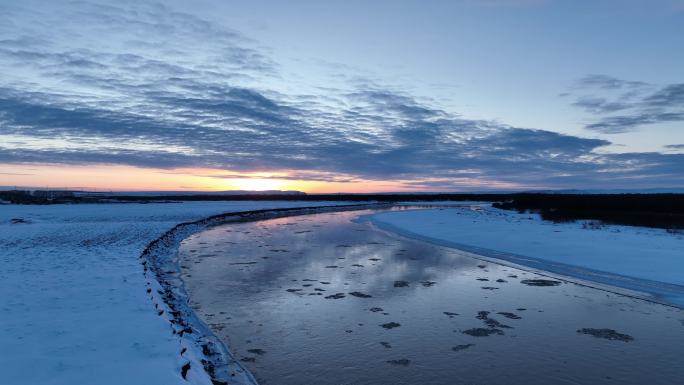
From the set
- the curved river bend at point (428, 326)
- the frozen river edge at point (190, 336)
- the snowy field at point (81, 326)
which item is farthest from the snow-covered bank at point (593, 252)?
the snowy field at point (81, 326)

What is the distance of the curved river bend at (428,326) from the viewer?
6.32m

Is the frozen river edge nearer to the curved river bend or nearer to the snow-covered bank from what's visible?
the curved river bend

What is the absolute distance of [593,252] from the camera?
16625 millimetres

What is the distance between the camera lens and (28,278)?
10953mm

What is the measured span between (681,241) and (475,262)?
1000cm

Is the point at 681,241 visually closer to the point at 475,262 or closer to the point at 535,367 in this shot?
the point at 475,262

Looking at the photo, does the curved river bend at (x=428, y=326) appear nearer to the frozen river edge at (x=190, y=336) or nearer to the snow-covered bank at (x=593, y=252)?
the frozen river edge at (x=190, y=336)

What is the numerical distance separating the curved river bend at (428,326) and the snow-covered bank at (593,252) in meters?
1.64

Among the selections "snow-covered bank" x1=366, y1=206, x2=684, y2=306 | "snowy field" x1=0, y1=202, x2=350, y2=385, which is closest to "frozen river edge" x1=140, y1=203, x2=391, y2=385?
"snowy field" x1=0, y1=202, x2=350, y2=385

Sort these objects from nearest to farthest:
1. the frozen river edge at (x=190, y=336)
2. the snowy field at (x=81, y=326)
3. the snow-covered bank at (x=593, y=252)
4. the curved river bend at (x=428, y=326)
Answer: the snowy field at (x=81, y=326)
the frozen river edge at (x=190, y=336)
the curved river bend at (x=428, y=326)
the snow-covered bank at (x=593, y=252)

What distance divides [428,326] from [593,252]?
11600mm

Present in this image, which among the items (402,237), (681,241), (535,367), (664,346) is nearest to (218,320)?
(535,367)

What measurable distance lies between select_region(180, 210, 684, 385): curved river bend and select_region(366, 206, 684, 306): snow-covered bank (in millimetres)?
1644

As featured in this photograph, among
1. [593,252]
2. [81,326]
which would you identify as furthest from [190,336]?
[593,252]
